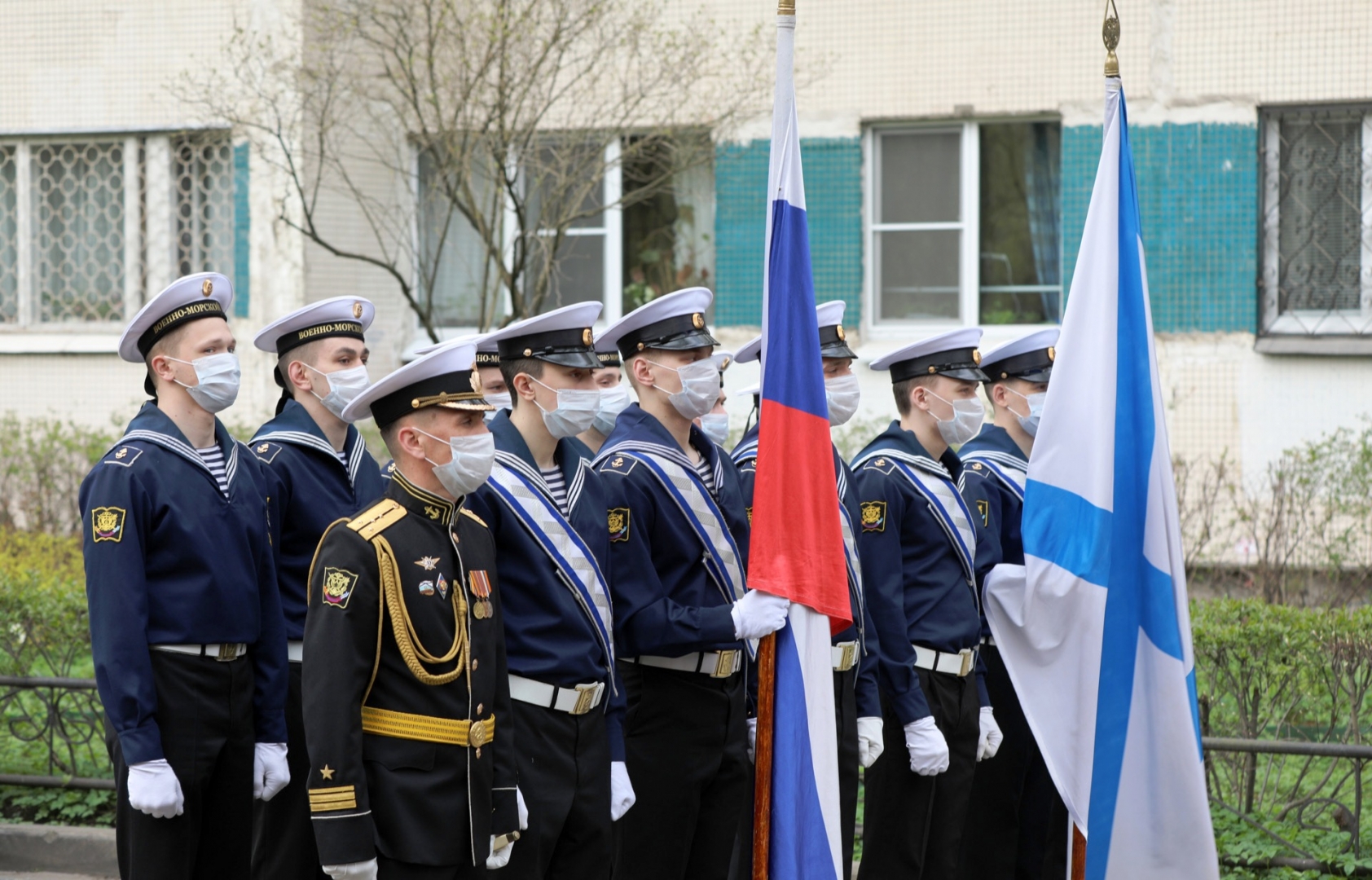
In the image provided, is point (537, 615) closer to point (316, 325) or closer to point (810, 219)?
point (316, 325)

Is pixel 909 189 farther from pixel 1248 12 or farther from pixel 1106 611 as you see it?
pixel 1106 611

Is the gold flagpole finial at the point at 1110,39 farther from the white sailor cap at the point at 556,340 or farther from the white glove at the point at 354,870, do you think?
the white glove at the point at 354,870

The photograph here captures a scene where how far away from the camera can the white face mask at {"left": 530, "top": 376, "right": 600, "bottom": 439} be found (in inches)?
177

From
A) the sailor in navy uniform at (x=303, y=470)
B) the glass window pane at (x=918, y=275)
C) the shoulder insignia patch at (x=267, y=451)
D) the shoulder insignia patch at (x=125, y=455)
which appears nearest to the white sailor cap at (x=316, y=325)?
the sailor in navy uniform at (x=303, y=470)

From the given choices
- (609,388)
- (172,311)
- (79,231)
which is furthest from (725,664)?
(79,231)

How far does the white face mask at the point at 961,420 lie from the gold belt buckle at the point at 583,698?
6.38 feet

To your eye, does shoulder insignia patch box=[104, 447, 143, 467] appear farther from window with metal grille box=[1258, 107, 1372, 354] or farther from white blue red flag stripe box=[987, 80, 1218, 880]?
window with metal grille box=[1258, 107, 1372, 354]

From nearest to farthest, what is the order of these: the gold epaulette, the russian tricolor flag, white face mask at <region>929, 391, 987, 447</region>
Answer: the gold epaulette < the russian tricolor flag < white face mask at <region>929, 391, 987, 447</region>

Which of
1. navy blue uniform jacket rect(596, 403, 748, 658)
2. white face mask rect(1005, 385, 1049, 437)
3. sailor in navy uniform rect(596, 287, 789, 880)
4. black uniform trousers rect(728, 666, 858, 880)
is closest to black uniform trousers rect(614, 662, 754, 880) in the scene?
sailor in navy uniform rect(596, 287, 789, 880)

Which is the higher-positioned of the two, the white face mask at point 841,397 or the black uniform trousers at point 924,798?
the white face mask at point 841,397

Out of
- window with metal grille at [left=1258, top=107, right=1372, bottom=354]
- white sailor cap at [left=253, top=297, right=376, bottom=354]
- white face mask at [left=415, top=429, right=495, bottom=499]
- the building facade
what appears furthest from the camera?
the building facade

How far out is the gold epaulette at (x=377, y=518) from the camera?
3770mm

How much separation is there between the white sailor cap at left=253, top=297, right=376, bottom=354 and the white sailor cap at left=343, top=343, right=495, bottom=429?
1517 millimetres

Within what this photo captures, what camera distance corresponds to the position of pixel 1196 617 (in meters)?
6.83
